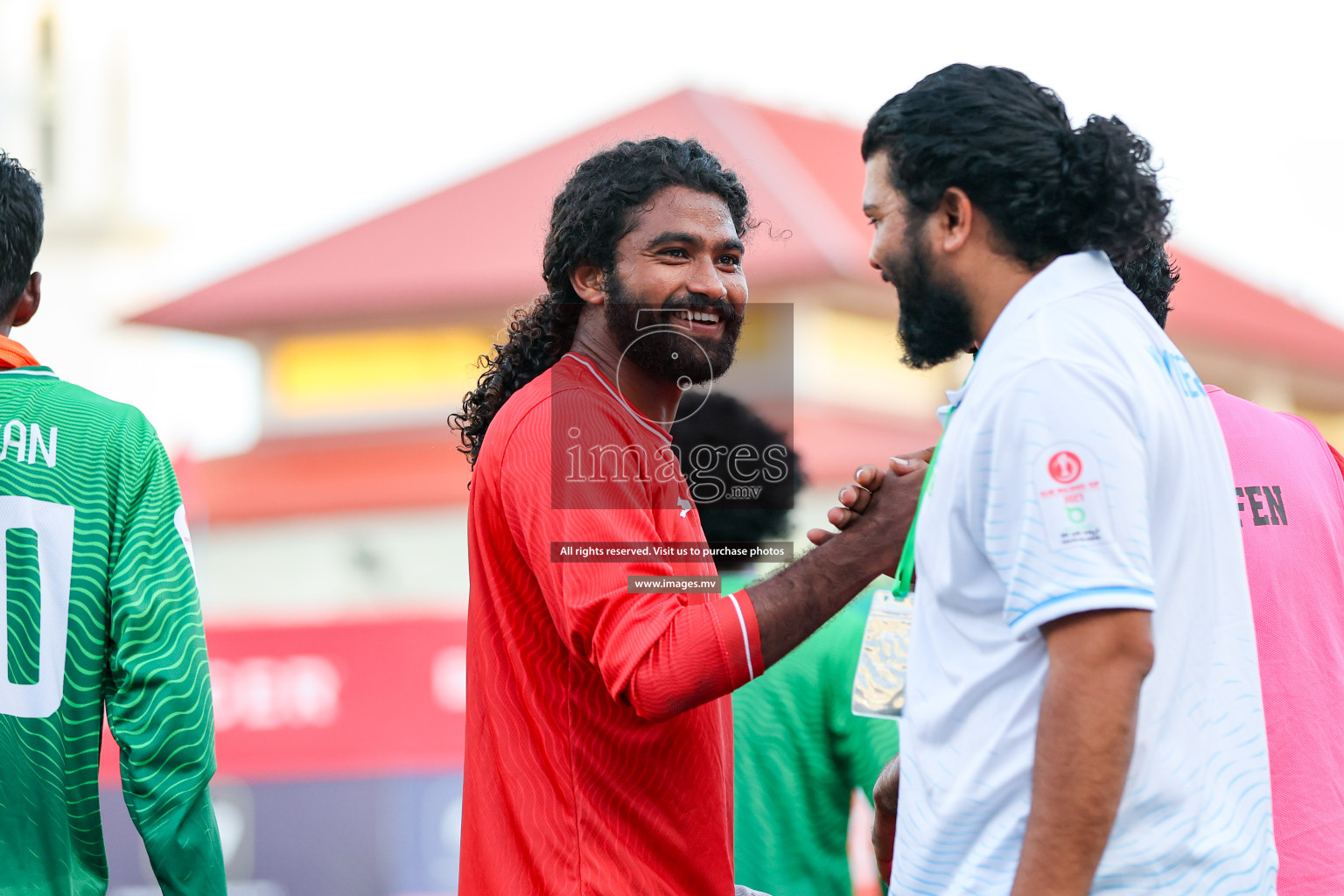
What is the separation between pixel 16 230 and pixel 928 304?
1.78 metres

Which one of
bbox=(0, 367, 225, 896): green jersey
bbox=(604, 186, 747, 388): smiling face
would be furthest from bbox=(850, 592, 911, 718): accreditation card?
bbox=(0, 367, 225, 896): green jersey

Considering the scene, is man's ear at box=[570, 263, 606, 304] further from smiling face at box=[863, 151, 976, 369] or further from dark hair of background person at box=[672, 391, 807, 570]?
smiling face at box=[863, 151, 976, 369]

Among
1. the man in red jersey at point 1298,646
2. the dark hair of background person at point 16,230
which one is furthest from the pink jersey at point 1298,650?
the dark hair of background person at point 16,230

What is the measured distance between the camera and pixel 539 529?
1776mm

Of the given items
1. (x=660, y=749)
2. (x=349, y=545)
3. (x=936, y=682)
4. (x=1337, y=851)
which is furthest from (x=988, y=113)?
(x=349, y=545)

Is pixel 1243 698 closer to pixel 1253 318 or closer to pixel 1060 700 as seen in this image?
pixel 1060 700

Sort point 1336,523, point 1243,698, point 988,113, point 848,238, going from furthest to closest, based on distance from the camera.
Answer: point 848,238 < point 1336,523 < point 988,113 < point 1243,698

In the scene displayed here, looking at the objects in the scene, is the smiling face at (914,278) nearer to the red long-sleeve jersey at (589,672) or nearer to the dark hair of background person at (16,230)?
the red long-sleeve jersey at (589,672)

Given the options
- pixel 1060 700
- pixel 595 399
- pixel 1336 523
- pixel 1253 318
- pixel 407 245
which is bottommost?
pixel 1060 700

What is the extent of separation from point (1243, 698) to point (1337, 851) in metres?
0.95

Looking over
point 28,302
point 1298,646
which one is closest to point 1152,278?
point 1298,646

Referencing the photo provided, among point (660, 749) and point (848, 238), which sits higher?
point (848, 238)

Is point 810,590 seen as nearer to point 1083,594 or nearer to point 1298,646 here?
point 1083,594

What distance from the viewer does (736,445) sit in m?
2.04
